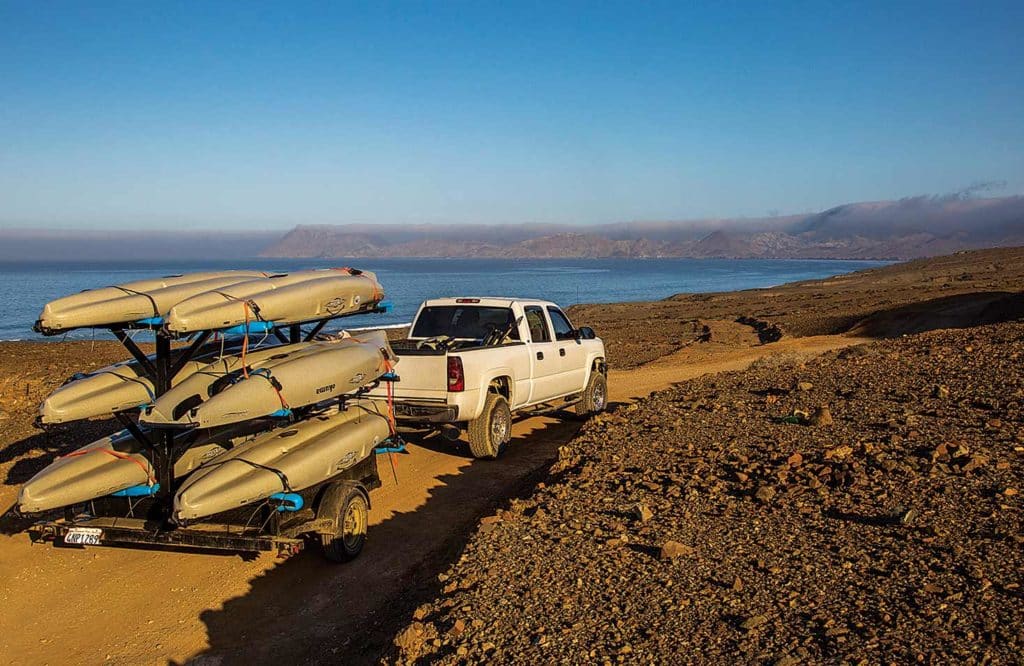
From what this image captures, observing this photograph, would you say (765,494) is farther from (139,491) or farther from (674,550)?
(139,491)

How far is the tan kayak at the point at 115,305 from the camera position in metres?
6.43

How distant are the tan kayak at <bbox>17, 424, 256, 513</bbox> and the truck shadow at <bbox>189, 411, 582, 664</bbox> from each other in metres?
1.23

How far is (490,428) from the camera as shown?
10.5m

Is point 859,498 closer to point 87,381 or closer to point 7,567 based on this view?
point 87,381

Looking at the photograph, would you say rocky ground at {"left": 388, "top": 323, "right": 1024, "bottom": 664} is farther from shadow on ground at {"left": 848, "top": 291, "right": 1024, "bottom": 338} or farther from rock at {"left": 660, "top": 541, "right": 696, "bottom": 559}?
shadow on ground at {"left": 848, "top": 291, "right": 1024, "bottom": 338}

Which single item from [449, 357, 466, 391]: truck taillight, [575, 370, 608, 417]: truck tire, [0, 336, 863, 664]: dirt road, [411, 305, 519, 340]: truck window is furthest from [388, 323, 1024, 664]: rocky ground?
[575, 370, 608, 417]: truck tire

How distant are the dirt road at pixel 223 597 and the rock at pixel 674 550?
1.79 metres

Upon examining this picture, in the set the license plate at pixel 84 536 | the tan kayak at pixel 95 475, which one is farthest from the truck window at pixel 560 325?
the license plate at pixel 84 536

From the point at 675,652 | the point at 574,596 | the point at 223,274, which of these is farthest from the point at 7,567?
the point at 675,652

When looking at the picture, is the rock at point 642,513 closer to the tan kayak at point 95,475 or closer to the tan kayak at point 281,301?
the tan kayak at point 281,301

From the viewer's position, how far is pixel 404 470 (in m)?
10.4

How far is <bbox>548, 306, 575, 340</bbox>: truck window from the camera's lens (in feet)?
41.0

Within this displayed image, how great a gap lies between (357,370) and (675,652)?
14.9 feet

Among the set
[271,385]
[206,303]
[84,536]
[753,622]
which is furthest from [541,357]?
[753,622]
